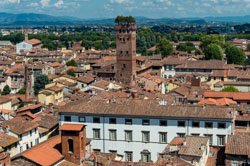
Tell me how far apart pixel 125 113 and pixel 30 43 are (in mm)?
Answer: 137398

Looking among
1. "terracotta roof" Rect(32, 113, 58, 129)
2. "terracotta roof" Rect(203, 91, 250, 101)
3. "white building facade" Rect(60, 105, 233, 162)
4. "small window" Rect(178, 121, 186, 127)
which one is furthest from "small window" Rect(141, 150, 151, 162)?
"terracotta roof" Rect(203, 91, 250, 101)

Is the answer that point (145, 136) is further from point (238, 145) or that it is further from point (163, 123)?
point (238, 145)

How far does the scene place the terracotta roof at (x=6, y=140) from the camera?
37219 millimetres

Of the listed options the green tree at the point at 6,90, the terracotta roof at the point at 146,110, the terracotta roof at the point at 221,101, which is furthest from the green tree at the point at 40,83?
the terracotta roof at the point at 221,101

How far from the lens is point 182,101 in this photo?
55562mm

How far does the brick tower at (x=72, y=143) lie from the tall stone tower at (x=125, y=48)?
50277 mm

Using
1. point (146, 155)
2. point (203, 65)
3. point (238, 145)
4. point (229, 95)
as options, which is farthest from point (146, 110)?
point (203, 65)

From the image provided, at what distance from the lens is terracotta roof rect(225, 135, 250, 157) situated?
99.3 feet

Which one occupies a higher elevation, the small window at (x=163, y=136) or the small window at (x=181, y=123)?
the small window at (x=181, y=123)

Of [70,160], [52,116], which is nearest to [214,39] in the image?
[52,116]

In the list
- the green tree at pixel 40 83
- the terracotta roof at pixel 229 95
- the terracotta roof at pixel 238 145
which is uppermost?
the terracotta roof at pixel 238 145

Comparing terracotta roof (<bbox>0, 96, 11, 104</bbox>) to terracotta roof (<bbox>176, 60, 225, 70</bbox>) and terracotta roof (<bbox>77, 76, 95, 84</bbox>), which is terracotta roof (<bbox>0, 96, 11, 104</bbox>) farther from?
terracotta roof (<bbox>176, 60, 225, 70</bbox>)

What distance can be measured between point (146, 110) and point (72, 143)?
1116 cm

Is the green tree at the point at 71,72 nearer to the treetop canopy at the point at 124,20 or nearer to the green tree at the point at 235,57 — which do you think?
the treetop canopy at the point at 124,20
